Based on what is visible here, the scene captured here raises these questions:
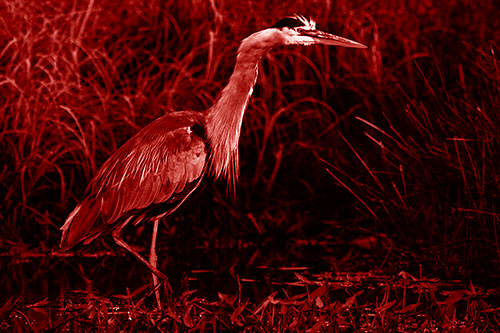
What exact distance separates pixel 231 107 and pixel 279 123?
233 cm

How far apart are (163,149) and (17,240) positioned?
1.57 meters

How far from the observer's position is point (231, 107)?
20.0 feet

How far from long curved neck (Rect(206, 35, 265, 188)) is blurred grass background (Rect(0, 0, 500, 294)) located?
36 centimetres

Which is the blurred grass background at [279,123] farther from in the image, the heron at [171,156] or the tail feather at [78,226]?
the tail feather at [78,226]

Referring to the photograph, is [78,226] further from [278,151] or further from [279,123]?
[279,123]

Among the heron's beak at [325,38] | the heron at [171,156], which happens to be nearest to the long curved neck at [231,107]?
the heron at [171,156]

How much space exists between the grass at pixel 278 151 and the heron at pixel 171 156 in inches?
18.5

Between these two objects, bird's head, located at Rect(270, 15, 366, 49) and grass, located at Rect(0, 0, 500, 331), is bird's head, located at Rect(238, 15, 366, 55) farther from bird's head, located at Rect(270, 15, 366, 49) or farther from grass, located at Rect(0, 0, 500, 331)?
grass, located at Rect(0, 0, 500, 331)

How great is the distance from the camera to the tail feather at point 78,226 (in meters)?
5.75

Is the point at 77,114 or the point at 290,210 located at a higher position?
the point at 77,114

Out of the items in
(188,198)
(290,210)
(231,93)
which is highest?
(231,93)

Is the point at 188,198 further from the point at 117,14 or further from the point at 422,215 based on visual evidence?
the point at 117,14

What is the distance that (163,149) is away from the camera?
6027 millimetres

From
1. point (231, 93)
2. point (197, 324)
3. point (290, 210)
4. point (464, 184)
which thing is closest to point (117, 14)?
point (290, 210)
